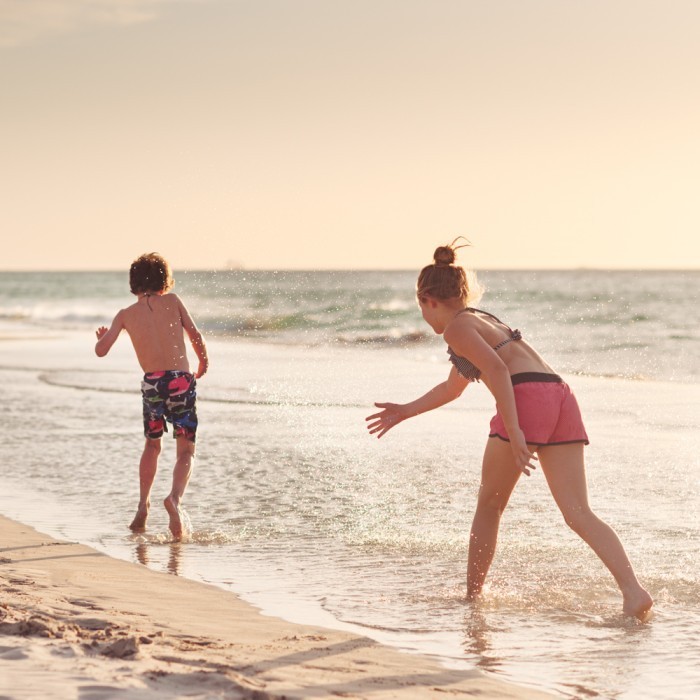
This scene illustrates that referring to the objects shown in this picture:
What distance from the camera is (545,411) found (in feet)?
14.9

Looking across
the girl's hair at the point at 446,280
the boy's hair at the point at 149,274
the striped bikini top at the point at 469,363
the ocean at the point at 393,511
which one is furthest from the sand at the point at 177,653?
the boy's hair at the point at 149,274

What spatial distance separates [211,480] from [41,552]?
2.59m

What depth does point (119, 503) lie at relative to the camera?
7.35 metres

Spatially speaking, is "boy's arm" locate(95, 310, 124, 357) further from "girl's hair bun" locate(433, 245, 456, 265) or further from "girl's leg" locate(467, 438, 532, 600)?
"girl's leg" locate(467, 438, 532, 600)

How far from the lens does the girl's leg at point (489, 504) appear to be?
4.71 m

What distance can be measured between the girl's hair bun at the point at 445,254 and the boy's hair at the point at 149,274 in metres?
2.44

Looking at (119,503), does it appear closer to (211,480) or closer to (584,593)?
(211,480)

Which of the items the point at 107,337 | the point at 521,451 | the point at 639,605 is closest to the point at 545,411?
the point at 521,451

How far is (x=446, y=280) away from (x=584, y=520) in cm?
119

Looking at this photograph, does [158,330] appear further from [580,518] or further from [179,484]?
[580,518]

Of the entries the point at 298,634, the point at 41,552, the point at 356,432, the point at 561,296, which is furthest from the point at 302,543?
the point at 561,296

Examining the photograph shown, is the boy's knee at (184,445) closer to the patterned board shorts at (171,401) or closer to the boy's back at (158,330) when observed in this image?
the patterned board shorts at (171,401)

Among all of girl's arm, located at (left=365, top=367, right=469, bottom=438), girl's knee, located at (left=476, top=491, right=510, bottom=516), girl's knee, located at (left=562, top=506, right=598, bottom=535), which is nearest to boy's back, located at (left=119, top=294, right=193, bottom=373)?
girl's arm, located at (left=365, top=367, right=469, bottom=438)

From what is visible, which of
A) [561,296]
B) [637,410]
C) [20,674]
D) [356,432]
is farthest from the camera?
[561,296]
